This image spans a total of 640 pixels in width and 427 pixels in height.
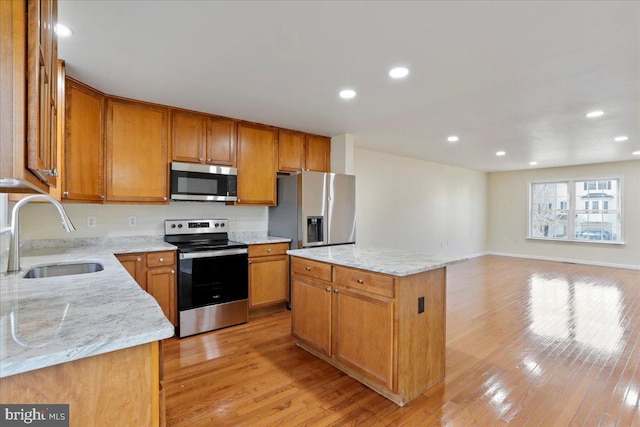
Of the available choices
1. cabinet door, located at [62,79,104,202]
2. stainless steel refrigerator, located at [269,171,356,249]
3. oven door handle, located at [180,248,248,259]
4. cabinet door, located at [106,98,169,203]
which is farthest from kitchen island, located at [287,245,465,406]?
cabinet door, located at [62,79,104,202]

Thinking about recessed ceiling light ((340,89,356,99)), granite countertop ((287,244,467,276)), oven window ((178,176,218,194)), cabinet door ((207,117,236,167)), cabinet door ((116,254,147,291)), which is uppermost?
recessed ceiling light ((340,89,356,99))

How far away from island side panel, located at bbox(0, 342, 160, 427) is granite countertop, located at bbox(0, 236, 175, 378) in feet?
0.18

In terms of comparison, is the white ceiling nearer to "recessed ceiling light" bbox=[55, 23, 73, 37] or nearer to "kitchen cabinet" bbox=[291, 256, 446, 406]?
"recessed ceiling light" bbox=[55, 23, 73, 37]

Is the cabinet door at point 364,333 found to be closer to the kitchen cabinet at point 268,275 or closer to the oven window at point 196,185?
the kitchen cabinet at point 268,275

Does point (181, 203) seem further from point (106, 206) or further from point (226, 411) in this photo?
point (226, 411)

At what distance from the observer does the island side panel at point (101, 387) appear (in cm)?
81

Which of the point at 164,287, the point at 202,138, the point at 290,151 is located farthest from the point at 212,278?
the point at 290,151

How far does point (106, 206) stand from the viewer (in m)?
3.25

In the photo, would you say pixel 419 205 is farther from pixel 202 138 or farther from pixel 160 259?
pixel 160 259

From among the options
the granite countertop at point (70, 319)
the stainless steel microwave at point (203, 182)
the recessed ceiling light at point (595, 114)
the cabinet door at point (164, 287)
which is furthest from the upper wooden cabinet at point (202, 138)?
the recessed ceiling light at point (595, 114)

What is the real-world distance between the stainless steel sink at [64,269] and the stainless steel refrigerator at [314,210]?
2.11 m

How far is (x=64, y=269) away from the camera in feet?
7.16

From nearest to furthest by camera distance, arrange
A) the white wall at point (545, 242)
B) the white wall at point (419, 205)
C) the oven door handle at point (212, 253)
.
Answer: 1. the oven door handle at point (212, 253)
2. the white wall at point (419, 205)
3. the white wall at point (545, 242)

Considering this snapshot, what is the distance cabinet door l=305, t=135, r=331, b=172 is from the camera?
4.41m
